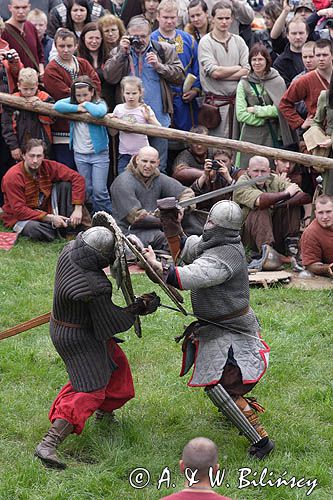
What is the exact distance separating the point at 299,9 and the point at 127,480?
759 centimetres

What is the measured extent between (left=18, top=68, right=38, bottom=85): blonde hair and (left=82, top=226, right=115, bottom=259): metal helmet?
4569mm

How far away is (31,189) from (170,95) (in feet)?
6.19

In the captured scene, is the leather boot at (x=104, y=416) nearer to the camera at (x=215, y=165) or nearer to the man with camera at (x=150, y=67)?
the camera at (x=215, y=165)

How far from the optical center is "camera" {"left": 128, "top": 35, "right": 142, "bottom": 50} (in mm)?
9992

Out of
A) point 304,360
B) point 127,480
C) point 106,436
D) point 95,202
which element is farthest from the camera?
point 95,202

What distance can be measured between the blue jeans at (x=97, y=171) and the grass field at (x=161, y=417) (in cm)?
190

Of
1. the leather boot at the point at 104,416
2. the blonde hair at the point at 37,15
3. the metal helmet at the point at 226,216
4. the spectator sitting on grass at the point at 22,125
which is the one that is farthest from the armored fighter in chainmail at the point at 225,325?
the blonde hair at the point at 37,15

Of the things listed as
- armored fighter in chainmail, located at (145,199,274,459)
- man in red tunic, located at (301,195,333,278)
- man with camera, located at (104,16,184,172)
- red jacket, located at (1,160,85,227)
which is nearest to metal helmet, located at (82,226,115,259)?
armored fighter in chainmail, located at (145,199,274,459)

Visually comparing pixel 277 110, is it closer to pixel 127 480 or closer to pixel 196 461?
pixel 127 480

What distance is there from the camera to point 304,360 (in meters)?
7.11

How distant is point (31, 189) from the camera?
31.9 feet

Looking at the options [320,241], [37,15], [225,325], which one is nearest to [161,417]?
[225,325]

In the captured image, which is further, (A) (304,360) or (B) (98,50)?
(B) (98,50)

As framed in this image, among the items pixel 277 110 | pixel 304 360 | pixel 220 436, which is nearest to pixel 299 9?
pixel 277 110
